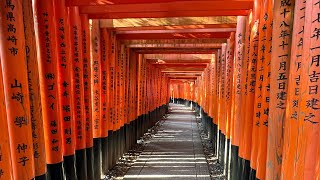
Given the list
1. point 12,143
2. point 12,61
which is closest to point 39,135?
point 12,143

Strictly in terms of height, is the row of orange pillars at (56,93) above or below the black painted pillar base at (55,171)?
above

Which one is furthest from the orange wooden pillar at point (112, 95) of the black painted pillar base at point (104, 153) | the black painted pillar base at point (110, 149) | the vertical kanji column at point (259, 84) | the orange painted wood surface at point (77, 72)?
the vertical kanji column at point (259, 84)

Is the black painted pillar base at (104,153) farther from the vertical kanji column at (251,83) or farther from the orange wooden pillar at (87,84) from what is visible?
the vertical kanji column at (251,83)

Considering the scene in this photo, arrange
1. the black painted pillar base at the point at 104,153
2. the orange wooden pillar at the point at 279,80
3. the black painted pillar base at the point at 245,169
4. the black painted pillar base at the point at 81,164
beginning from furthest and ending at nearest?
the black painted pillar base at the point at 104,153 < the black painted pillar base at the point at 81,164 < the black painted pillar base at the point at 245,169 < the orange wooden pillar at the point at 279,80

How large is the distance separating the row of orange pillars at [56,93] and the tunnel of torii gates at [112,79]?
1 centimetres

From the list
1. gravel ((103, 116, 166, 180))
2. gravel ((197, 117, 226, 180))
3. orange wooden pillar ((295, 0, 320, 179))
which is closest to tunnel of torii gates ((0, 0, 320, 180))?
orange wooden pillar ((295, 0, 320, 179))

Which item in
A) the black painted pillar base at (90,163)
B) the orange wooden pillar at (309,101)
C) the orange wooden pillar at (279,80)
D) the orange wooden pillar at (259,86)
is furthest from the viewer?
the black painted pillar base at (90,163)

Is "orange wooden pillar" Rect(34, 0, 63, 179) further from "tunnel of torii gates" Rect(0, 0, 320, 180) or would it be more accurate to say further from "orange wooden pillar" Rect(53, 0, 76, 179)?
"orange wooden pillar" Rect(53, 0, 76, 179)

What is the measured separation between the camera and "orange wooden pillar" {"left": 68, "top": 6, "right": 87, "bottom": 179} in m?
4.87

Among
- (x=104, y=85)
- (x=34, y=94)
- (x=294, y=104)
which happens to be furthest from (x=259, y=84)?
(x=104, y=85)

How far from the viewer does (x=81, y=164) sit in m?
5.30

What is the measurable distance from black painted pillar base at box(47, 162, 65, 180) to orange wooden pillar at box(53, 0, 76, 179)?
0.57 metres

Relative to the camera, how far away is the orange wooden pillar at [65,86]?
168 inches

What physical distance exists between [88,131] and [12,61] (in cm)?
305
